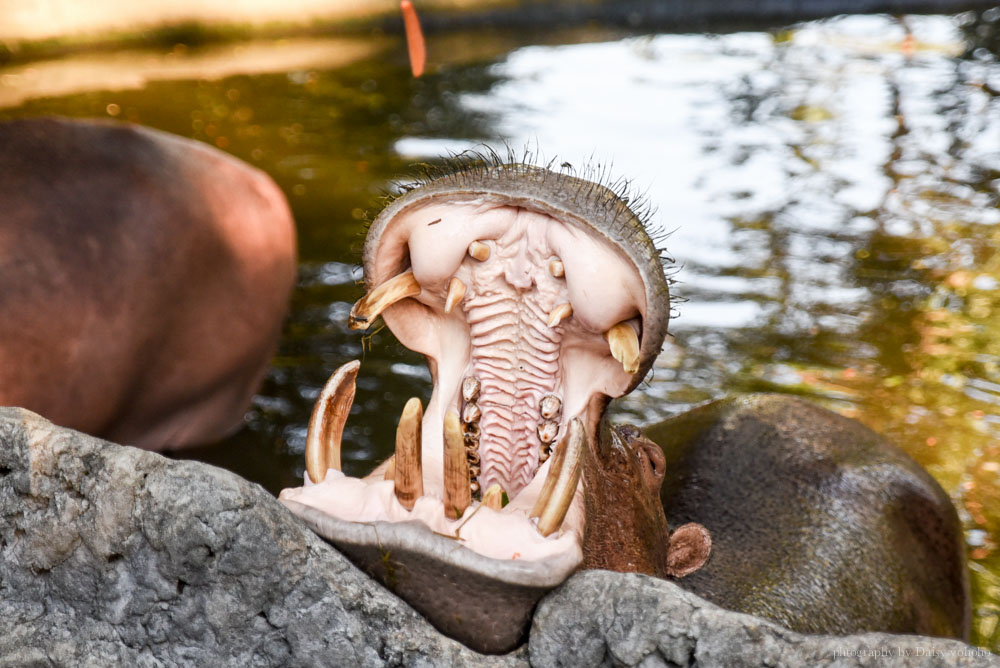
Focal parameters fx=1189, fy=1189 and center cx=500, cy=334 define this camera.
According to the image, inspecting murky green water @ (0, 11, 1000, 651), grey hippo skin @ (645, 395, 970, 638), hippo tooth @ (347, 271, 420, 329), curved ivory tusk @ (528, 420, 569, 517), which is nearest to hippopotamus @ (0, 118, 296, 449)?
murky green water @ (0, 11, 1000, 651)

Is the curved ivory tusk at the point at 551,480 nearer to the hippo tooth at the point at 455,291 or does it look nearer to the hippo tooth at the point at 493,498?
the hippo tooth at the point at 493,498

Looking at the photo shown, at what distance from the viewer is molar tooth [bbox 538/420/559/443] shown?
1.64m

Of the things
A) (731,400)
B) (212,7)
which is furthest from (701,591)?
(212,7)

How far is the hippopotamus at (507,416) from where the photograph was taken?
1.39 m

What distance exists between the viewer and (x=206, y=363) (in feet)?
11.5

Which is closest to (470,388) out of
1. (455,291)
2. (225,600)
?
(455,291)

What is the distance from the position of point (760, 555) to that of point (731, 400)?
0.55m

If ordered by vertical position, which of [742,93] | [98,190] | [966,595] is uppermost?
[98,190]

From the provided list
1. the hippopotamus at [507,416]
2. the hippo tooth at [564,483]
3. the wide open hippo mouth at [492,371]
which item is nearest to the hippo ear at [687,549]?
the hippopotamus at [507,416]

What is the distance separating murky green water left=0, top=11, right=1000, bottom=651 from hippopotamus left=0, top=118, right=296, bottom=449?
30 cm

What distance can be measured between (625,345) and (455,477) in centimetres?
28

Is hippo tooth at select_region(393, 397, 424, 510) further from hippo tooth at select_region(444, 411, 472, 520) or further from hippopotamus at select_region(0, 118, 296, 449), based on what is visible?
hippopotamus at select_region(0, 118, 296, 449)

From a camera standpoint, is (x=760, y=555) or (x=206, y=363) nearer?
(x=760, y=555)

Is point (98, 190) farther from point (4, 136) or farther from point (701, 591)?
point (701, 591)
